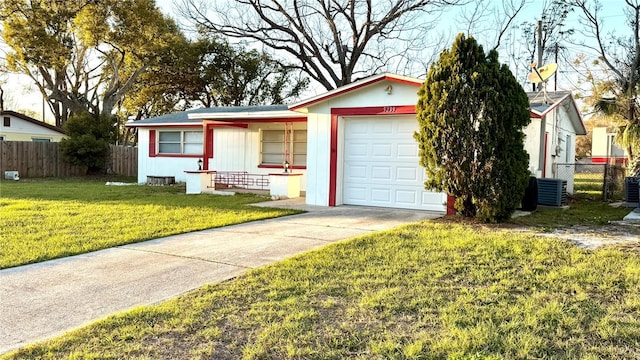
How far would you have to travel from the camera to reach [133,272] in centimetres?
514

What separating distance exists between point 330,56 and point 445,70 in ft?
68.6

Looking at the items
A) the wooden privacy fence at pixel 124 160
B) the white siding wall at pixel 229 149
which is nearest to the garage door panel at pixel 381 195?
the white siding wall at pixel 229 149

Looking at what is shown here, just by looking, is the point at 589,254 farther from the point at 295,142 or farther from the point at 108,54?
the point at 108,54

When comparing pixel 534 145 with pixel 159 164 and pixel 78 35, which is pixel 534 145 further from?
pixel 78 35

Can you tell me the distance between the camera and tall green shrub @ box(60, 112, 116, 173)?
21922 mm

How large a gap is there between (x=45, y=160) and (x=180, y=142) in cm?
833

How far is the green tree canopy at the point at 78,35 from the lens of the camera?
22.2 metres

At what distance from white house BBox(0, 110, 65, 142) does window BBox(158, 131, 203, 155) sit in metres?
14.3

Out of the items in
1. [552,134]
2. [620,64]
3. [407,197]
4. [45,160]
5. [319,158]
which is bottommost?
[407,197]

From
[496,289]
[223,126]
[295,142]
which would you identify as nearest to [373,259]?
[496,289]

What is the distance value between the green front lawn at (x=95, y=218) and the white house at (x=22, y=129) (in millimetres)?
17720

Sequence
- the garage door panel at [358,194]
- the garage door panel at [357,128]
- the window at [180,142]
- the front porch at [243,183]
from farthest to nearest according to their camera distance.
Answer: the window at [180,142] → the front porch at [243,183] → the garage door panel at [358,194] → the garage door panel at [357,128]

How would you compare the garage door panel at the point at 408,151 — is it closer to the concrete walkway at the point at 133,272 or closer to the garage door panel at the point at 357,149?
the garage door panel at the point at 357,149

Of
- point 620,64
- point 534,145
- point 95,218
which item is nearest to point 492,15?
point 620,64
